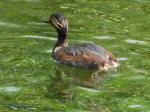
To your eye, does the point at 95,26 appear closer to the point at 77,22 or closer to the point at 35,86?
the point at 77,22

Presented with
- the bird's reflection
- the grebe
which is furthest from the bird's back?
the bird's reflection

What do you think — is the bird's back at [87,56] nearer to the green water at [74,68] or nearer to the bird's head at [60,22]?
the green water at [74,68]

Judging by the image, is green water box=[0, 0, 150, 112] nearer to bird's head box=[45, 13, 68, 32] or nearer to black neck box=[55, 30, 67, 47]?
black neck box=[55, 30, 67, 47]

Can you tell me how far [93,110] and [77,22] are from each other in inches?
332

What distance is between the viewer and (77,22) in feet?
69.5

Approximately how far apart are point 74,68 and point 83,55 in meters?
0.38

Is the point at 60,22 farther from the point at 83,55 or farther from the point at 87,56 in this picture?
the point at 87,56

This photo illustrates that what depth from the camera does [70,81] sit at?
15.0 meters

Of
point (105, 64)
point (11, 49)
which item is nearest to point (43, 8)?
point (11, 49)

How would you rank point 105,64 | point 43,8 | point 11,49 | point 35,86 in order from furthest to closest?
point 43,8 → point 11,49 → point 105,64 → point 35,86

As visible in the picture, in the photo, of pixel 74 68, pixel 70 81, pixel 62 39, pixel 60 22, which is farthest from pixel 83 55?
A: pixel 60 22

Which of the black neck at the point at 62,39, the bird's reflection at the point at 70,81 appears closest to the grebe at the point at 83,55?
the black neck at the point at 62,39

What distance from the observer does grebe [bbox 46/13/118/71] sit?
15711 millimetres

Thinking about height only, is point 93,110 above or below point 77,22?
above
